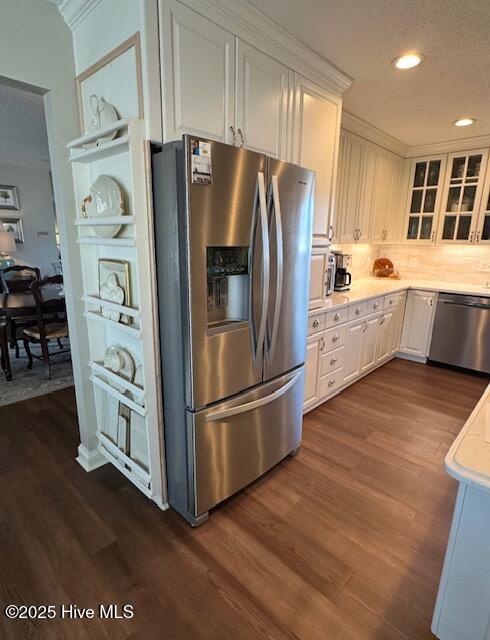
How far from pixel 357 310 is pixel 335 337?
0.43 meters

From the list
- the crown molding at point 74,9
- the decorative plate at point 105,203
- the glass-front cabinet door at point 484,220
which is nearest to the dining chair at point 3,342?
the decorative plate at point 105,203

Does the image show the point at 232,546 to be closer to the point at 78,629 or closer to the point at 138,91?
the point at 78,629

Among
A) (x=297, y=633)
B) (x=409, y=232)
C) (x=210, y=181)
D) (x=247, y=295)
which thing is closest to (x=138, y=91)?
(x=210, y=181)

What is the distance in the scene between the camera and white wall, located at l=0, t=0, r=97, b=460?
59.9 inches

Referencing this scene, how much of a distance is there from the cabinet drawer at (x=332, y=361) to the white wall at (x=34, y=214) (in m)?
5.53

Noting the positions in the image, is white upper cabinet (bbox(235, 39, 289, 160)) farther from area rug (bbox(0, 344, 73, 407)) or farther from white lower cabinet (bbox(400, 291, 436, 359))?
area rug (bbox(0, 344, 73, 407))

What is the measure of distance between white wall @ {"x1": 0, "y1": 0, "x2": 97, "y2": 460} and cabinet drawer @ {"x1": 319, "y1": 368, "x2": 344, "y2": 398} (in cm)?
183

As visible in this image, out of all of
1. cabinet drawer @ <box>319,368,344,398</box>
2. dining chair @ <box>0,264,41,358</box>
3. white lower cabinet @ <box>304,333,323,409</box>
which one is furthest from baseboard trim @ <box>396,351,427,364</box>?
dining chair @ <box>0,264,41,358</box>

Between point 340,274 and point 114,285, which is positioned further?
point 340,274

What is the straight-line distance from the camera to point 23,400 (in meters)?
2.99

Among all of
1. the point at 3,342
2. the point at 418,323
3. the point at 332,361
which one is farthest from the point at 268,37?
the point at 3,342

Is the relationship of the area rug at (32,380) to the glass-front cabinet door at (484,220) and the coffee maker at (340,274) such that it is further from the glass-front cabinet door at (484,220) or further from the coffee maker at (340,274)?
the glass-front cabinet door at (484,220)

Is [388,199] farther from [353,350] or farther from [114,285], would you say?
[114,285]

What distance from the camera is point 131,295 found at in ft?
5.46
